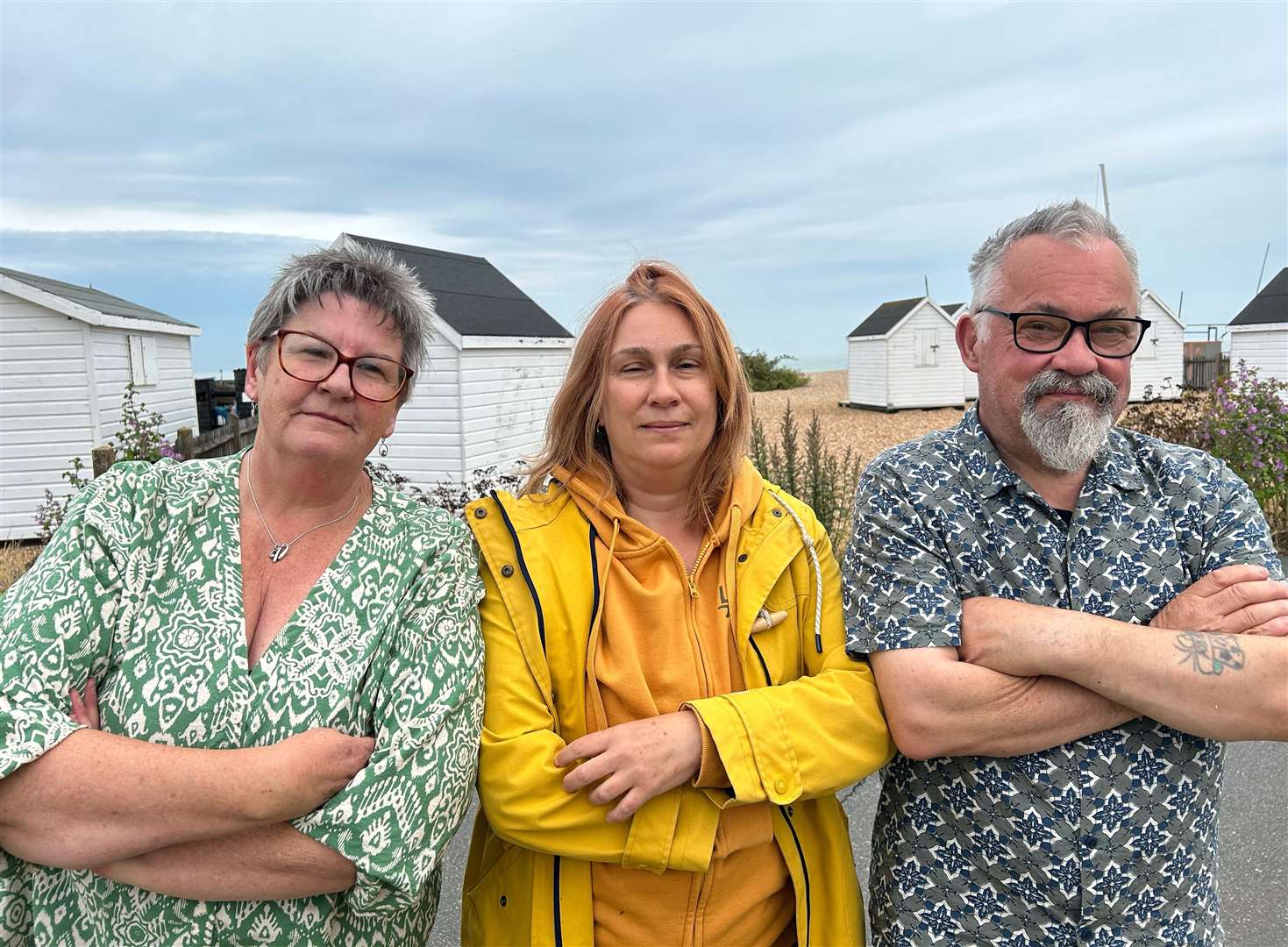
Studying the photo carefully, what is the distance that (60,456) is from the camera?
13.1 metres

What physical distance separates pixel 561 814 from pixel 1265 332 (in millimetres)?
28107

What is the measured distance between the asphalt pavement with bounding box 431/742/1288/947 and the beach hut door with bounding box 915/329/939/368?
22.7 metres

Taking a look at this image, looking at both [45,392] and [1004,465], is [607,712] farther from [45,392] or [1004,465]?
[45,392]

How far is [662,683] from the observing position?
2.02 m

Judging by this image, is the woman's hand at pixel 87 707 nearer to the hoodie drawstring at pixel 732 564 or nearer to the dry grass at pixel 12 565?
the hoodie drawstring at pixel 732 564

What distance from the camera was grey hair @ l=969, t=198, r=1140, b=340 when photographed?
2.13m

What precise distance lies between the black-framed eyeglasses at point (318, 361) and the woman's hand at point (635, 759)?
0.99m

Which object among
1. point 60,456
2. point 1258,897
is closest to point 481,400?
point 60,456

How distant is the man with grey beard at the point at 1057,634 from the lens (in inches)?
74.9

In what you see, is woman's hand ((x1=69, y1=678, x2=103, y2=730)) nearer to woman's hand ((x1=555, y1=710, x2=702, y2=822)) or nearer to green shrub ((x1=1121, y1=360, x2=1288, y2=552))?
woman's hand ((x1=555, y1=710, x2=702, y2=822))

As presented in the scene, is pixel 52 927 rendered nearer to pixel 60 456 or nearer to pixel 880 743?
pixel 880 743

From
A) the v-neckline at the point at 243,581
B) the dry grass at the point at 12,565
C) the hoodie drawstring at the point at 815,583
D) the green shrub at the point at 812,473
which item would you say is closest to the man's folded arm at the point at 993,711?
the hoodie drawstring at the point at 815,583

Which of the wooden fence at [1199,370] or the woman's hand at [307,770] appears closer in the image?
the woman's hand at [307,770]

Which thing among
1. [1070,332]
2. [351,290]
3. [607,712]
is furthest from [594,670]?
[1070,332]
